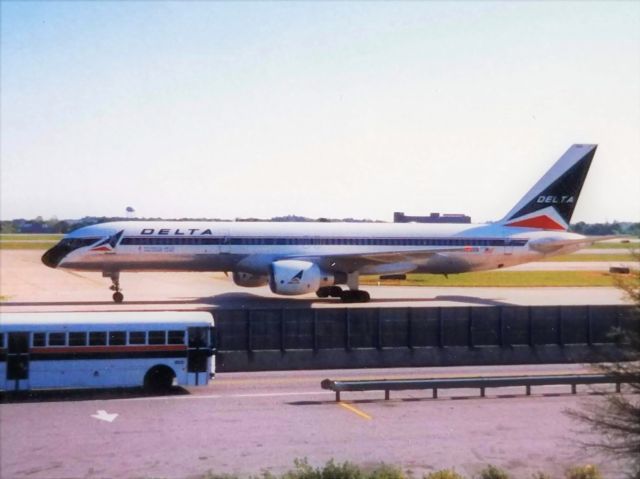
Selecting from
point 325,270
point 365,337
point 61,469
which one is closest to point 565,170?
point 325,270

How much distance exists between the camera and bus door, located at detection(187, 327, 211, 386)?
21.3 m

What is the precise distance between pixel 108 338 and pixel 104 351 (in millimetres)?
392

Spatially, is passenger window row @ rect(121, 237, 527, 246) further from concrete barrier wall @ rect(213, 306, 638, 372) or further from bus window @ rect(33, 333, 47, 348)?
bus window @ rect(33, 333, 47, 348)

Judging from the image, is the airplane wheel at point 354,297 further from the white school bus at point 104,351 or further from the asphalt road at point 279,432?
the white school bus at point 104,351

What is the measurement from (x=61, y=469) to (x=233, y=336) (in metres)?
12.0

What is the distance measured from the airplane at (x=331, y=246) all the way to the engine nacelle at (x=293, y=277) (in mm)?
54

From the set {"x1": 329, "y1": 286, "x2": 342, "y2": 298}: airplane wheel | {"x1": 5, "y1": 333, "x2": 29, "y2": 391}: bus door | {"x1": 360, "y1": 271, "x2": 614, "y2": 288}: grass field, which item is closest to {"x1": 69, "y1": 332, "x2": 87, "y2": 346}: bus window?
{"x1": 5, "y1": 333, "x2": 29, "y2": 391}: bus door

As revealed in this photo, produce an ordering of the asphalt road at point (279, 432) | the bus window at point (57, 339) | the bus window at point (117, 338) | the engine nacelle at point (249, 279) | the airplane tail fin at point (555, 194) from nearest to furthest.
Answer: the asphalt road at point (279, 432) < the bus window at point (57, 339) < the bus window at point (117, 338) < the engine nacelle at point (249, 279) < the airplane tail fin at point (555, 194)

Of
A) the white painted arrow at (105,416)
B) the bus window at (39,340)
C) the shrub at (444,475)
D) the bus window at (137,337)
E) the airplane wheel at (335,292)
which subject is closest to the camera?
the shrub at (444,475)

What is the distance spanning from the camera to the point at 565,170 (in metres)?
47.5

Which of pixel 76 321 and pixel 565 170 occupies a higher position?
pixel 565 170

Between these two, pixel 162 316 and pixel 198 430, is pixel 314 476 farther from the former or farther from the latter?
pixel 162 316

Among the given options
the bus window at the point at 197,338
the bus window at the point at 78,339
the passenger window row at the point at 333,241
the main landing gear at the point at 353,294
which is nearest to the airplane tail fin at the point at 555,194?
the passenger window row at the point at 333,241

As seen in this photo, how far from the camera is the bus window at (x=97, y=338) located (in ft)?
67.9
